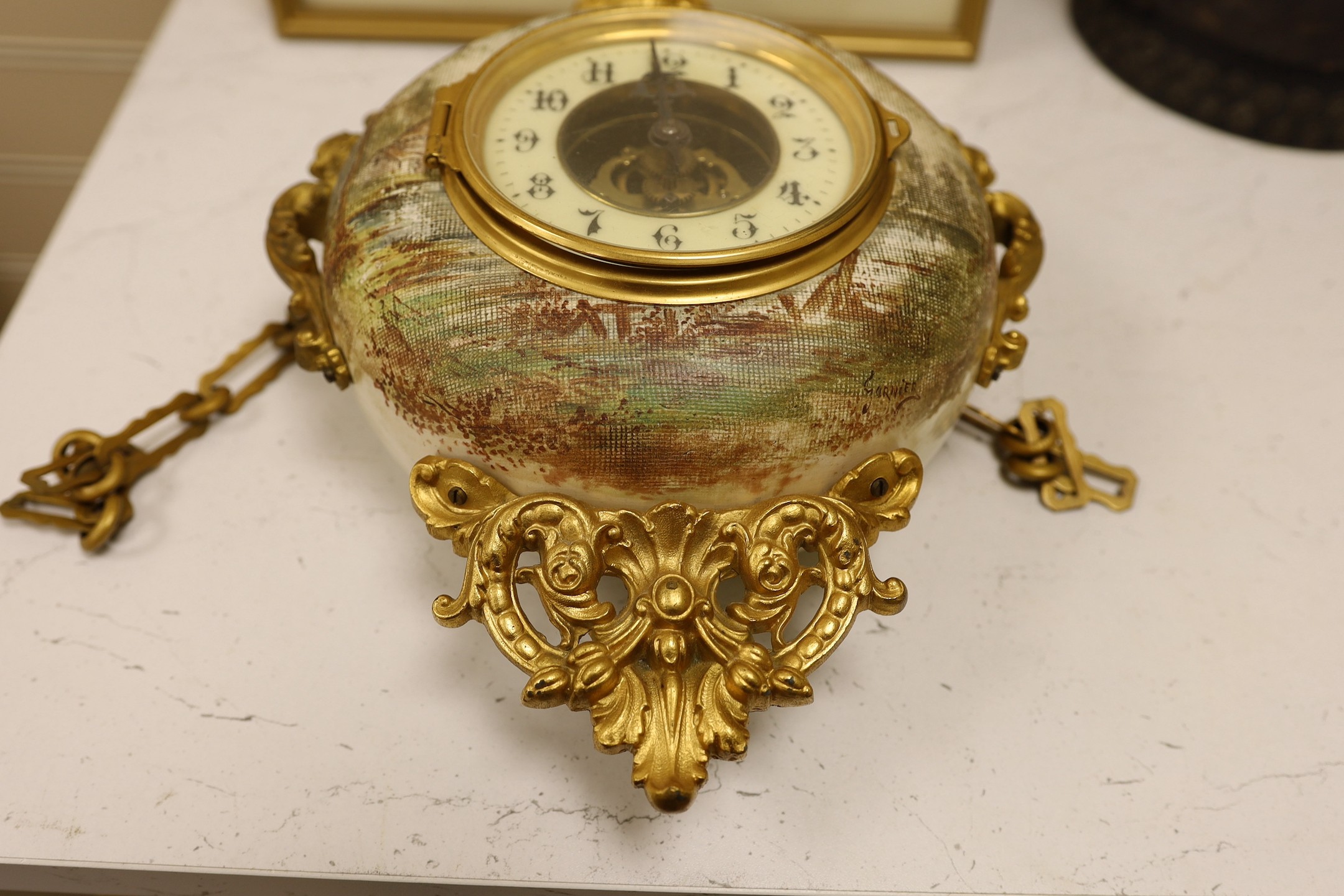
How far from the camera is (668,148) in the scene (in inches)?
41.6

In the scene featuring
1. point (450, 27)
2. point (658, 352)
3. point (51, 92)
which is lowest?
point (51, 92)

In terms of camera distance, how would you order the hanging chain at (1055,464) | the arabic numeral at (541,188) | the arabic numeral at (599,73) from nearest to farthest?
1. the arabic numeral at (541,188)
2. the arabic numeral at (599,73)
3. the hanging chain at (1055,464)

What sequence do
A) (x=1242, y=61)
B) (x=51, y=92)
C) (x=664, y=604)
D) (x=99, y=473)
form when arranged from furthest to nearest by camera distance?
(x=51, y=92)
(x=1242, y=61)
(x=99, y=473)
(x=664, y=604)

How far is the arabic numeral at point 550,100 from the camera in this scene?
1.09m

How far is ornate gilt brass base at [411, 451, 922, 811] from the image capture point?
90cm

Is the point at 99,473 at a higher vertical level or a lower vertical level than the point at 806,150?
lower

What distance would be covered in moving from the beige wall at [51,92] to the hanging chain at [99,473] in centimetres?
120

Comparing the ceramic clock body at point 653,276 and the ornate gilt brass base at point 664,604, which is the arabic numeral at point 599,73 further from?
the ornate gilt brass base at point 664,604

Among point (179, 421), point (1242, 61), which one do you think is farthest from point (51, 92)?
point (1242, 61)

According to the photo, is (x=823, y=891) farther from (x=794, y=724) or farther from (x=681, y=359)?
(x=681, y=359)

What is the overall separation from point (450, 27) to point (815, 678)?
122 centimetres

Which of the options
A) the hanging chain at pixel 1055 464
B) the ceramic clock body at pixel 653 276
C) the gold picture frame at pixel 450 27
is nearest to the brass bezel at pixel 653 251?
the ceramic clock body at pixel 653 276

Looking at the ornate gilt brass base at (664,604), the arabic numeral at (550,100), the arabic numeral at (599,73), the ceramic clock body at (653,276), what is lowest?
the ornate gilt brass base at (664,604)

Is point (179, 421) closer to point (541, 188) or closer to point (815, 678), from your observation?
point (541, 188)
